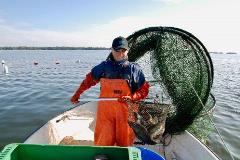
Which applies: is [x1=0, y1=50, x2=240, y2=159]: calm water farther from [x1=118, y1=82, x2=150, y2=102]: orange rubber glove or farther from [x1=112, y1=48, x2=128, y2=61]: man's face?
[x1=112, y1=48, x2=128, y2=61]: man's face

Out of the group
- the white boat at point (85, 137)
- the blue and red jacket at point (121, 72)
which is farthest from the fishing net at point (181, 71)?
the blue and red jacket at point (121, 72)

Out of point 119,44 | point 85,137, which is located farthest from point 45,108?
point 119,44

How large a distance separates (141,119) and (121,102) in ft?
1.92

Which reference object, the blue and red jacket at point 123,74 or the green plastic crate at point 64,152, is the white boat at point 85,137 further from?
the green plastic crate at point 64,152

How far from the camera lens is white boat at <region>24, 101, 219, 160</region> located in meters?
5.67

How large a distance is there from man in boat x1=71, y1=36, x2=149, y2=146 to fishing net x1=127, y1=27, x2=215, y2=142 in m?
1.54

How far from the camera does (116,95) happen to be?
4727mm

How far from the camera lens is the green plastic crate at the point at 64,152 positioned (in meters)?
3.00

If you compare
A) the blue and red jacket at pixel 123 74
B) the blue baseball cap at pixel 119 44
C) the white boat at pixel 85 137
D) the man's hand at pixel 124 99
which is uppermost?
the blue baseball cap at pixel 119 44

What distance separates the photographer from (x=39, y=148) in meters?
3.01

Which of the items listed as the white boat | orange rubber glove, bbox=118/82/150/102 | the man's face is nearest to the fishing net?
the white boat

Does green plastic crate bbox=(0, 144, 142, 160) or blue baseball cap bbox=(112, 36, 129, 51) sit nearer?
green plastic crate bbox=(0, 144, 142, 160)

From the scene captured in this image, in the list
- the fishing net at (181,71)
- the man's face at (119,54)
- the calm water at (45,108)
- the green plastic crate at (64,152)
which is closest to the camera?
the green plastic crate at (64,152)

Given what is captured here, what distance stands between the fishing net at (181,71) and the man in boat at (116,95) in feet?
5.06
